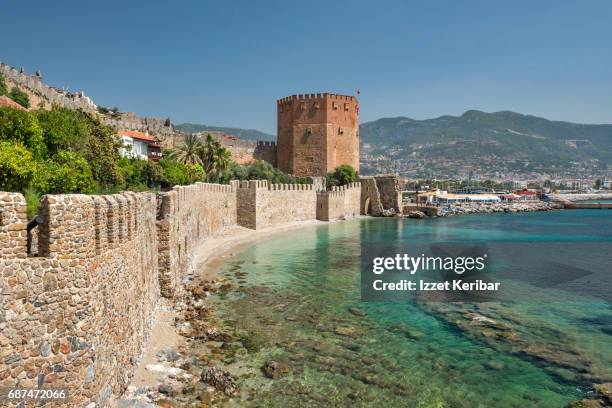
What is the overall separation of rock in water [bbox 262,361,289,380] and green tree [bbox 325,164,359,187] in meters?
31.7

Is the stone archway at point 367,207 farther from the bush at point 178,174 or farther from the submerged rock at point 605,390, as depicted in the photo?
the submerged rock at point 605,390

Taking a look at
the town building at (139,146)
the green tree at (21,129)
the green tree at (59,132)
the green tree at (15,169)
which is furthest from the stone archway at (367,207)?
the green tree at (15,169)

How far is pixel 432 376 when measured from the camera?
284 inches

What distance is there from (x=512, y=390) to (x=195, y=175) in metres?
21.9

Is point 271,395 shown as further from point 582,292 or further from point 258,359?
point 582,292

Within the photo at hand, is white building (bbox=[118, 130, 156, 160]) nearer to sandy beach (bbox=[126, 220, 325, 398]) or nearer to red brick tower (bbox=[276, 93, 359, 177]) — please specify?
sandy beach (bbox=[126, 220, 325, 398])

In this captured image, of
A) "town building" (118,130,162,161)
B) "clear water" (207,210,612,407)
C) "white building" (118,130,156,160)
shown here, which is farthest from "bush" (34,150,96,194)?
"white building" (118,130,156,160)

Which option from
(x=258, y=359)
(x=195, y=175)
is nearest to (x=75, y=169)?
(x=258, y=359)

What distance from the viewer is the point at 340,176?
39094mm

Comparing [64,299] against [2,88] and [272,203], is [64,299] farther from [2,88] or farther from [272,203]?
[272,203]

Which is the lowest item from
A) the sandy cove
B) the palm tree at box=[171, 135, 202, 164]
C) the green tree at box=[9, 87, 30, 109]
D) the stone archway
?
the sandy cove

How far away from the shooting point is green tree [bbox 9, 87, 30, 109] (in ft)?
65.6

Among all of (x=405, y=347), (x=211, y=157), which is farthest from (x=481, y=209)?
(x=405, y=347)

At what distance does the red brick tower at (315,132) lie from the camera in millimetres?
39500
